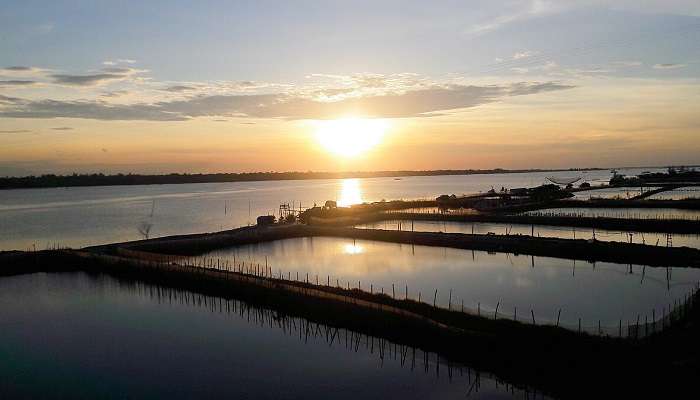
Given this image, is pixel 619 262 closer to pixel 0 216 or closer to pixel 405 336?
pixel 405 336

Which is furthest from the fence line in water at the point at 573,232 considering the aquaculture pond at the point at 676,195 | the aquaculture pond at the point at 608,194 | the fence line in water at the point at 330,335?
the aquaculture pond at the point at 676,195

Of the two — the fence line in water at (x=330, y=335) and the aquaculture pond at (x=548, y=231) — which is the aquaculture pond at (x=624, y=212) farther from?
the fence line in water at (x=330, y=335)

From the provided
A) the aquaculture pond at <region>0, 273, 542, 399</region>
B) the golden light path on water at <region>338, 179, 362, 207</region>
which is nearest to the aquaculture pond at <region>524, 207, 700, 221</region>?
the golden light path on water at <region>338, 179, 362, 207</region>

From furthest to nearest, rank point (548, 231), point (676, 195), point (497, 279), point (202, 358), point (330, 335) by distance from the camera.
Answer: point (676, 195), point (548, 231), point (497, 279), point (330, 335), point (202, 358)

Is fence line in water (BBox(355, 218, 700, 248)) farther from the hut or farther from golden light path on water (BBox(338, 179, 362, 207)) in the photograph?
golden light path on water (BBox(338, 179, 362, 207))

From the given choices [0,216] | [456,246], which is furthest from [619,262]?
[0,216]

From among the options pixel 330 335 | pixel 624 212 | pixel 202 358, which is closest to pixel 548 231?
pixel 624 212

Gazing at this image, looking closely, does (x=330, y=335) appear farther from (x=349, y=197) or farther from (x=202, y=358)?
(x=349, y=197)

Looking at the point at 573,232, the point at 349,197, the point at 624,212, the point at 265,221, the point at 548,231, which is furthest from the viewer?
the point at 349,197
